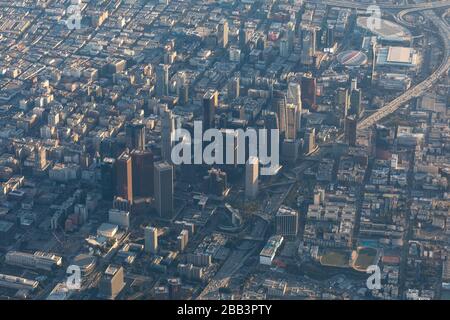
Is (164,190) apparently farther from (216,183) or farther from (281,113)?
(281,113)

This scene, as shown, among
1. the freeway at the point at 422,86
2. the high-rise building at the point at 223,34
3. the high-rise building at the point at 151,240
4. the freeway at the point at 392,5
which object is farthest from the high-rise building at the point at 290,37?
the high-rise building at the point at 151,240

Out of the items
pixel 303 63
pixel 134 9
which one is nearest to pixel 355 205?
pixel 303 63

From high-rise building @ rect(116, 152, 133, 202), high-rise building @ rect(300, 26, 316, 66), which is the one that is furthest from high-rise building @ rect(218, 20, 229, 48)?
high-rise building @ rect(116, 152, 133, 202)

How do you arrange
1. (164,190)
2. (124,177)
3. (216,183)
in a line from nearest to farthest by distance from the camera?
1. (164,190)
2. (124,177)
3. (216,183)

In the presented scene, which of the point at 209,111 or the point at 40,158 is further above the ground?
the point at 209,111

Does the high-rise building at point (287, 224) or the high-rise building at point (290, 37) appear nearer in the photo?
the high-rise building at point (287, 224)

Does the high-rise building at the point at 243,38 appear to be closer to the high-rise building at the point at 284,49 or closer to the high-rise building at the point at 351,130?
the high-rise building at the point at 284,49

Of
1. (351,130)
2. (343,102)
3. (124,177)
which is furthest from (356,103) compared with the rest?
(124,177)

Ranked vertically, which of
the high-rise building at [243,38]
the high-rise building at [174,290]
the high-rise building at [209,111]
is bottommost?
the high-rise building at [174,290]
